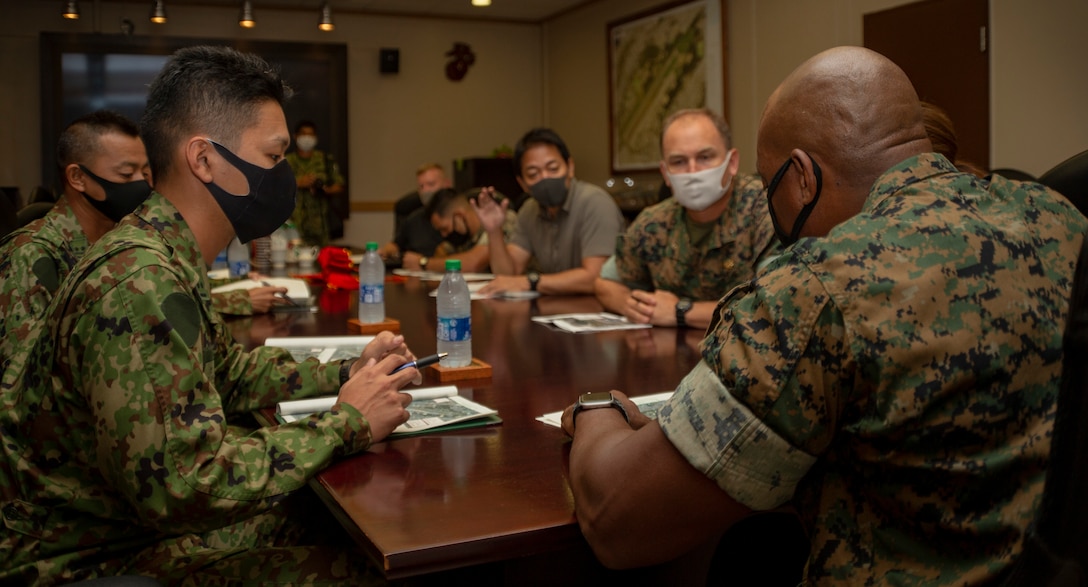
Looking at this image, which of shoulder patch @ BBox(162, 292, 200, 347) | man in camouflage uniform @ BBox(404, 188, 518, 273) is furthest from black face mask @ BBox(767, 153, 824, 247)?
man in camouflage uniform @ BBox(404, 188, 518, 273)

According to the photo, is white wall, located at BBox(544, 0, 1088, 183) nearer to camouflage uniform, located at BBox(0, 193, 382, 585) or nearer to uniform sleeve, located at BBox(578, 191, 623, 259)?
uniform sleeve, located at BBox(578, 191, 623, 259)

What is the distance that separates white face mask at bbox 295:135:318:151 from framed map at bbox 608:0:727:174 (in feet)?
9.00

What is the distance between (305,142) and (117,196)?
17.7 feet

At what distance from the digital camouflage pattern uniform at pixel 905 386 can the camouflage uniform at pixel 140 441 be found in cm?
63

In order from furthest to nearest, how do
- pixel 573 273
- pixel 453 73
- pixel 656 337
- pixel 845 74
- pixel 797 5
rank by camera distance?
1. pixel 453 73
2. pixel 797 5
3. pixel 573 273
4. pixel 656 337
5. pixel 845 74

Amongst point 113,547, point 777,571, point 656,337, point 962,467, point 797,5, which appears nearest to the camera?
point 962,467

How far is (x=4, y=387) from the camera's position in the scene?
133cm

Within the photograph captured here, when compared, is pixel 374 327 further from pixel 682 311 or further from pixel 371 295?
pixel 682 311

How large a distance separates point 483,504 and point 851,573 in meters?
0.44

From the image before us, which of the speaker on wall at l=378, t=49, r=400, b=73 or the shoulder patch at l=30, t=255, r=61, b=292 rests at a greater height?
the speaker on wall at l=378, t=49, r=400, b=73

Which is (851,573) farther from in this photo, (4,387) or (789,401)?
(4,387)

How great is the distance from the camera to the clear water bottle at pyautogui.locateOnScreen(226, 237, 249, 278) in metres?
4.30

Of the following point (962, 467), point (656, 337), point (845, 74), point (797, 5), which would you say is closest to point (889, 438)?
point (962, 467)

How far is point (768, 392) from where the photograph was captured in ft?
2.97
